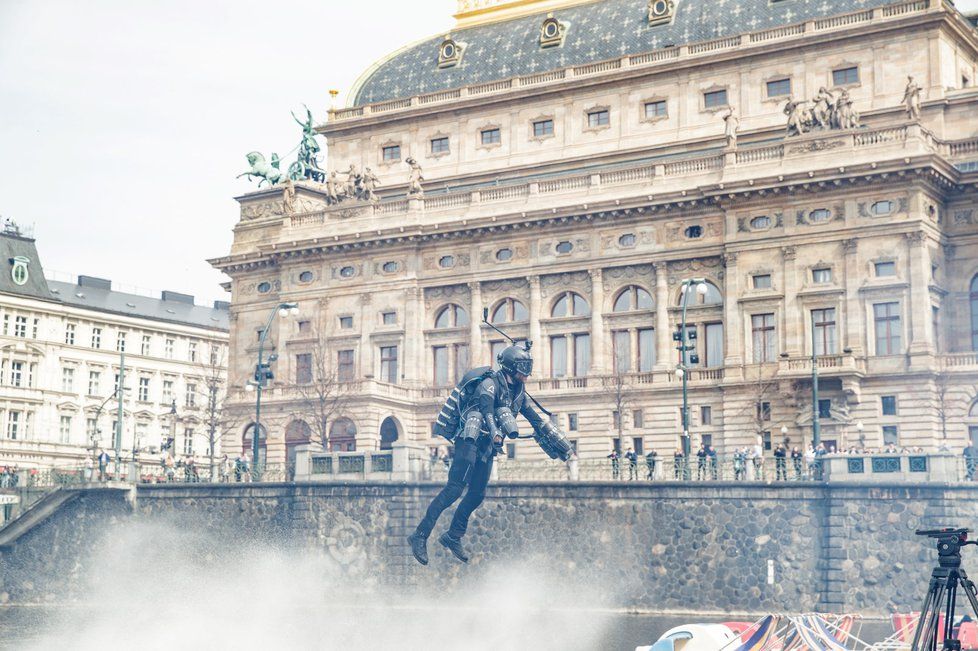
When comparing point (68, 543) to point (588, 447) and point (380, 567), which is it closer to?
point (380, 567)

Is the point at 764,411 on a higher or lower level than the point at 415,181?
lower

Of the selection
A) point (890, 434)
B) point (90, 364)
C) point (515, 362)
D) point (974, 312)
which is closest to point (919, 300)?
point (974, 312)

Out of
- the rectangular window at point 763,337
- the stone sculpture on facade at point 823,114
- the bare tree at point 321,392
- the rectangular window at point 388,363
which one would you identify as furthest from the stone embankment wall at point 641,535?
the stone sculpture on facade at point 823,114

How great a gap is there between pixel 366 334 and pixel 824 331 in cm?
2692

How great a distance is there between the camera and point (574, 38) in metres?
96.3

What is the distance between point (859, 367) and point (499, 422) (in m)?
46.9

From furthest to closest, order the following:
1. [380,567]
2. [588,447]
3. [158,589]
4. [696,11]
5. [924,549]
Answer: [696,11], [588,447], [158,589], [380,567], [924,549]

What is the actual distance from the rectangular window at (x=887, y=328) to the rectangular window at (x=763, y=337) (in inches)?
→ 204

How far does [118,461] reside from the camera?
77.2 m

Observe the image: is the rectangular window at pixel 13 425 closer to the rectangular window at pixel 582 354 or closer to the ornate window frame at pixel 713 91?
the rectangular window at pixel 582 354

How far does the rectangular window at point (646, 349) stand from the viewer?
275ft

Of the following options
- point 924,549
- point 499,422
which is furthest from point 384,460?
point 499,422

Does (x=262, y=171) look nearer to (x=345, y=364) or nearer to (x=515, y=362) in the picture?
(x=345, y=364)

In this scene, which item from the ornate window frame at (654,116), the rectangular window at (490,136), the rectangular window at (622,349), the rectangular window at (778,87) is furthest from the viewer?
the rectangular window at (490,136)
